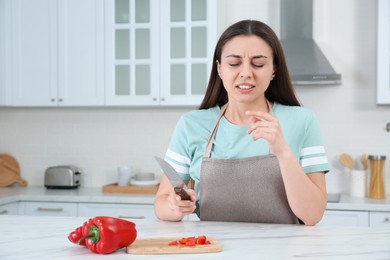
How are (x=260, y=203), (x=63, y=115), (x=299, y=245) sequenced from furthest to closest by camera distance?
(x=63, y=115)
(x=260, y=203)
(x=299, y=245)

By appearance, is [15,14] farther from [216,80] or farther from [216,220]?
[216,220]

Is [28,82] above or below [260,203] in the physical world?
above

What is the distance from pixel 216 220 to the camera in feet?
7.47

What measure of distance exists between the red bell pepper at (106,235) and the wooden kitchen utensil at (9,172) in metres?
3.18

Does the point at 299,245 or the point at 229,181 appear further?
the point at 229,181

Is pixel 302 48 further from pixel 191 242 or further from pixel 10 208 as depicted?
pixel 191 242

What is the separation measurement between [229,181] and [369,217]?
5.96ft

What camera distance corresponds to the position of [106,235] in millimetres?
1684

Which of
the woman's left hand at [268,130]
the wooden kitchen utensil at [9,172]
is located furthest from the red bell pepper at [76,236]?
the wooden kitchen utensil at [9,172]

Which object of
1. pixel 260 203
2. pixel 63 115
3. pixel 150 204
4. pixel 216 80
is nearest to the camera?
pixel 260 203

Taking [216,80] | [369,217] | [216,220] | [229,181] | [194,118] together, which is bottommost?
[369,217]

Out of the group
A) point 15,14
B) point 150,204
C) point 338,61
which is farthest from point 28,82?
point 338,61

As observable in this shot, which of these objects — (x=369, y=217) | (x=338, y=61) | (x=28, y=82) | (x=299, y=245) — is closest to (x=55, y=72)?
(x=28, y=82)

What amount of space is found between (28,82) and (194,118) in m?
2.42
